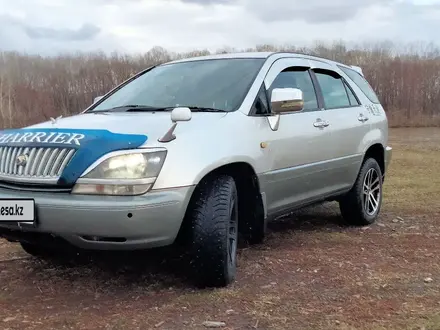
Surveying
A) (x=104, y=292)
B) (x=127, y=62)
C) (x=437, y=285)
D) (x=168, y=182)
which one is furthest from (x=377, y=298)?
(x=127, y=62)

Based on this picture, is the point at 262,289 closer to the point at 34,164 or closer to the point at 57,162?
the point at 57,162

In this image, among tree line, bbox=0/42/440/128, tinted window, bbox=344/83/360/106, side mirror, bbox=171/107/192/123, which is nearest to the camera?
side mirror, bbox=171/107/192/123

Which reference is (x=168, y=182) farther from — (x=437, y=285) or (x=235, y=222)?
(x=437, y=285)

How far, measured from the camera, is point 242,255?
463cm

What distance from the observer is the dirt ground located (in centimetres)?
326

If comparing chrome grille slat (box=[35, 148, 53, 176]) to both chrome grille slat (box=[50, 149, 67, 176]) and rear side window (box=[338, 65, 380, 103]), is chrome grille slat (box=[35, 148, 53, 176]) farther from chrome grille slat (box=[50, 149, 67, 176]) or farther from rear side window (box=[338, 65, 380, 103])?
rear side window (box=[338, 65, 380, 103])

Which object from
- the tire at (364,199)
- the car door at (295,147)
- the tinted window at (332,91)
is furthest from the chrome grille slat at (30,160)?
the tire at (364,199)

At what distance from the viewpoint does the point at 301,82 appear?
5.07 meters

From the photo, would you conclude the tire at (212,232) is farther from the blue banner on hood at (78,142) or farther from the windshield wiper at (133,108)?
the windshield wiper at (133,108)

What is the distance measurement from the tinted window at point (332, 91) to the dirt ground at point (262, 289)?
127cm

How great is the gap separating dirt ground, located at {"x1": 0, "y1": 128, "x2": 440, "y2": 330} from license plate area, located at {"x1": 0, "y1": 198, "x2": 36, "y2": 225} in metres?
0.57

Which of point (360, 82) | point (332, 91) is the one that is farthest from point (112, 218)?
point (360, 82)

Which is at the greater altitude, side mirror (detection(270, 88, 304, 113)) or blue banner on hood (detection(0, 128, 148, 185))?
side mirror (detection(270, 88, 304, 113))

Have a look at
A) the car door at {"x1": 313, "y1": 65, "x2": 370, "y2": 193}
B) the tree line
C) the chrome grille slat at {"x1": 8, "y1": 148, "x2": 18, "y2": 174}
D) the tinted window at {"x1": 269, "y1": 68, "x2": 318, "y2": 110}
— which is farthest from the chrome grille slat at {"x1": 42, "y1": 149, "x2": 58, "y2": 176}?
the tree line
